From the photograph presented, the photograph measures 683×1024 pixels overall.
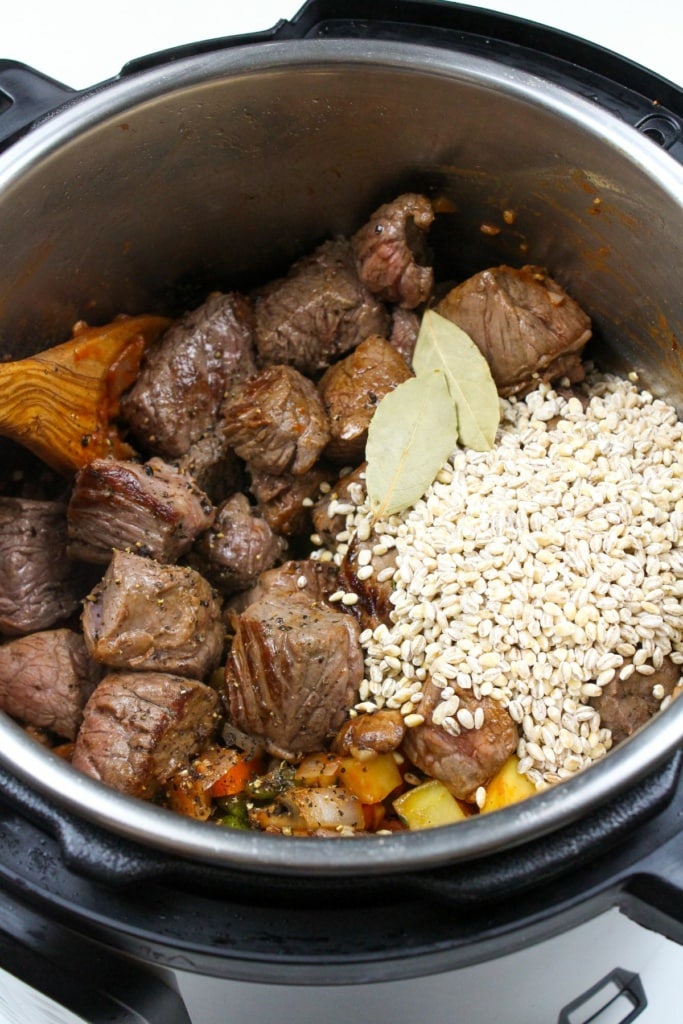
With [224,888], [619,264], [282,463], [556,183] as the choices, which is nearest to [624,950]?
[224,888]

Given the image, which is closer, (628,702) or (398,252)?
(628,702)

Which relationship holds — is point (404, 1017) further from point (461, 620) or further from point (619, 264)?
point (619, 264)

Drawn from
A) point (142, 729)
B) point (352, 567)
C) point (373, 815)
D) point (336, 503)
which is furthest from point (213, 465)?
point (373, 815)

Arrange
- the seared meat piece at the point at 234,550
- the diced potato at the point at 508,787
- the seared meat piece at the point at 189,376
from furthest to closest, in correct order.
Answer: the seared meat piece at the point at 189,376 → the seared meat piece at the point at 234,550 → the diced potato at the point at 508,787

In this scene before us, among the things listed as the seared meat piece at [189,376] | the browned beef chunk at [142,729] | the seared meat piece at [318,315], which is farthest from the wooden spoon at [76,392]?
the browned beef chunk at [142,729]

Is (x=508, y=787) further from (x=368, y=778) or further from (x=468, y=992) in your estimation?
(x=468, y=992)

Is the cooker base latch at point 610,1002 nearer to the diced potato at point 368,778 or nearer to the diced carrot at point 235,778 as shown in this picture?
the diced potato at point 368,778
